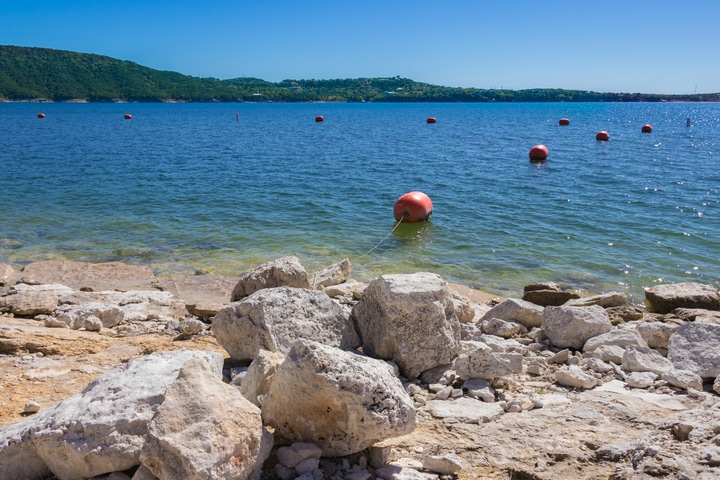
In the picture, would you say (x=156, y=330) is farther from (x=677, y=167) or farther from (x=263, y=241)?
(x=677, y=167)

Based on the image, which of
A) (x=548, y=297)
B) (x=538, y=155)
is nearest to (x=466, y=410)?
(x=548, y=297)

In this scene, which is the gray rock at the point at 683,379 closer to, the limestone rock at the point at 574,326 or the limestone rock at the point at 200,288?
the limestone rock at the point at 574,326

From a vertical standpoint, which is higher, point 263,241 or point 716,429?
point 716,429

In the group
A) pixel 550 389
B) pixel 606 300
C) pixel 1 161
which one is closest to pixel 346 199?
pixel 606 300

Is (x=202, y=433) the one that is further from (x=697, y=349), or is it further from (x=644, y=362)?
(x=697, y=349)

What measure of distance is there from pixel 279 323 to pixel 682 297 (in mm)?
8036

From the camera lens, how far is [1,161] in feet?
106

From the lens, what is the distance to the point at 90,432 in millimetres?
3758

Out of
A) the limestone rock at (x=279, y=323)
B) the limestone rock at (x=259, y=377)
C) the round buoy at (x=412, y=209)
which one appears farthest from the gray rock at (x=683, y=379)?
the round buoy at (x=412, y=209)

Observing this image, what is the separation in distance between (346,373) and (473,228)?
14.2 m

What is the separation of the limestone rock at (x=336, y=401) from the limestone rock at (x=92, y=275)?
7.86 m

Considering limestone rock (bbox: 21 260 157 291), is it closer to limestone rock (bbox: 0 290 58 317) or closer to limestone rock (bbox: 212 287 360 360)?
limestone rock (bbox: 0 290 58 317)

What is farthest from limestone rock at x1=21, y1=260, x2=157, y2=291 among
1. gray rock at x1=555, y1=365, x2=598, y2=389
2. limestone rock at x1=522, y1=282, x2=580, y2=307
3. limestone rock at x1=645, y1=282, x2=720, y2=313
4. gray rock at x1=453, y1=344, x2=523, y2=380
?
limestone rock at x1=645, y1=282, x2=720, y2=313

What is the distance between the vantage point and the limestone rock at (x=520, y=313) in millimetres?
8414
